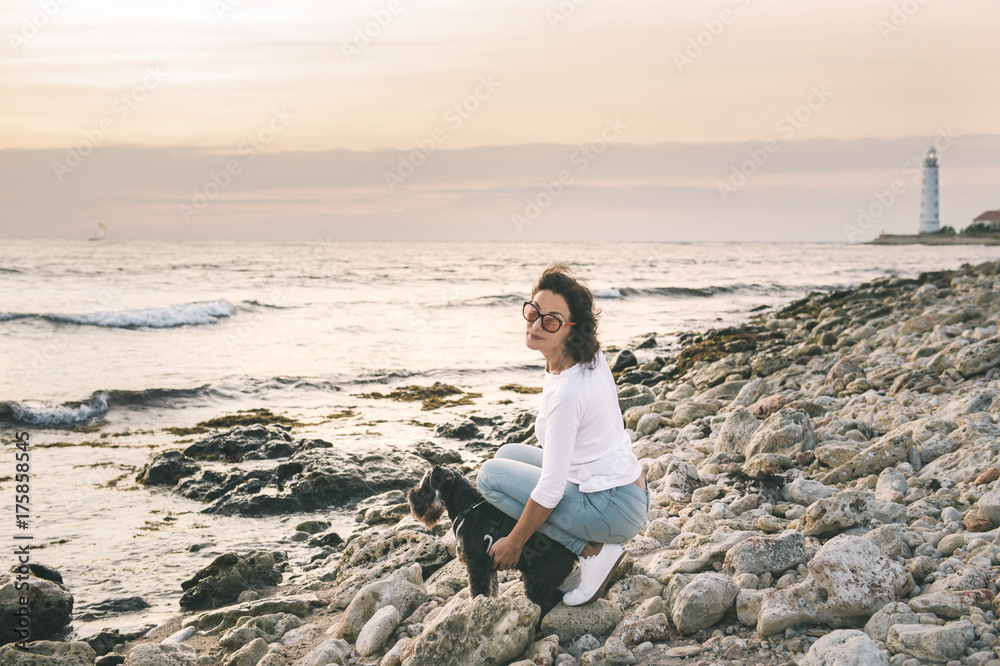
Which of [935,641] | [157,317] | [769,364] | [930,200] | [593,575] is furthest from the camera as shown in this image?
[930,200]

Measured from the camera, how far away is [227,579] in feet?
17.7

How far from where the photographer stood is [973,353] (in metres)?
6.79

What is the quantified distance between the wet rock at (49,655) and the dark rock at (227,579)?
106cm

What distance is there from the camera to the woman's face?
3.39 m

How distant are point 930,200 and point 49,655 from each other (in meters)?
111

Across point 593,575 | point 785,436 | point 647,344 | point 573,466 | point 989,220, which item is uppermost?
point 989,220

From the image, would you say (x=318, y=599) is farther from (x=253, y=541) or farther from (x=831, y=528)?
(x=831, y=528)

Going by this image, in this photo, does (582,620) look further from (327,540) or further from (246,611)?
(327,540)

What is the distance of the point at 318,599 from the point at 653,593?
248 cm

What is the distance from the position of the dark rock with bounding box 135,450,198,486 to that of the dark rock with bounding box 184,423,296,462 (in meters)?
0.64

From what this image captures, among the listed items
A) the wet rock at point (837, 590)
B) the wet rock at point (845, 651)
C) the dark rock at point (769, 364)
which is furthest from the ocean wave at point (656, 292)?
the wet rock at point (845, 651)

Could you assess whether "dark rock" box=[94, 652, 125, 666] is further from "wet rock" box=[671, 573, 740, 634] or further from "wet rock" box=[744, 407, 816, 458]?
"wet rock" box=[744, 407, 816, 458]

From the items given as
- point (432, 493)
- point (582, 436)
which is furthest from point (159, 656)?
point (582, 436)

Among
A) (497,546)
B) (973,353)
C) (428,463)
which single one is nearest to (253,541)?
(428,463)
